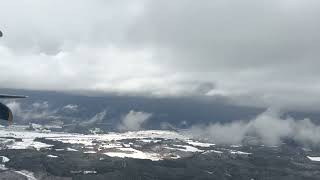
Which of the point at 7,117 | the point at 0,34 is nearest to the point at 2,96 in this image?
the point at 7,117

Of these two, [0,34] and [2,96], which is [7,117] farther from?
[0,34]

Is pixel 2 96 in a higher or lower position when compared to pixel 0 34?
lower

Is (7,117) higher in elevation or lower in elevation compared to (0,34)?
lower

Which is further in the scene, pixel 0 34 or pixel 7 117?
pixel 7 117

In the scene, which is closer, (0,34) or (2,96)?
(0,34)
